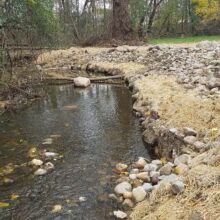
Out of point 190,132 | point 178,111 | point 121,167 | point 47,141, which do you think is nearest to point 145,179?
point 121,167

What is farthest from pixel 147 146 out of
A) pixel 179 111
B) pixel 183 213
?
pixel 183 213

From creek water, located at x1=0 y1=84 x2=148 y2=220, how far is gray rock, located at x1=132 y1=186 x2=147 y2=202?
11.3 inches

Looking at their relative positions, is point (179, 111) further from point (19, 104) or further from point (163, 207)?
point (19, 104)

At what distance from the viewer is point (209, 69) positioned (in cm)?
919

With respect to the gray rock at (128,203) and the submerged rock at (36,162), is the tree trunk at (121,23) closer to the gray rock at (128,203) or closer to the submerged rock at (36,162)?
the submerged rock at (36,162)

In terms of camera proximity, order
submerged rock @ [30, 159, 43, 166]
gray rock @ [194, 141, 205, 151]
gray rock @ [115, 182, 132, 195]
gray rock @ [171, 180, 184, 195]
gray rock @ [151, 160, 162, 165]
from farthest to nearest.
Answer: submerged rock @ [30, 159, 43, 166]
gray rock @ [151, 160, 162, 165]
gray rock @ [194, 141, 205, 151]
gray rock @ [115, 182, 132, 195]
gray rock @ [171, 180, 184, 195]

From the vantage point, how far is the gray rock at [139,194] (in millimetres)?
4305

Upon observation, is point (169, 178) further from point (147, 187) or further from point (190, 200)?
point (190, 200)

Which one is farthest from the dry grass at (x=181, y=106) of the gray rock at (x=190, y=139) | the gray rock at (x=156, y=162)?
the gray rock at (x=156, y=162)

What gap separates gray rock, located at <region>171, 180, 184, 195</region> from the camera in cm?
377

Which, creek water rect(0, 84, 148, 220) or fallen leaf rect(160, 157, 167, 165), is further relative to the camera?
fallen leaf rect(160, 157, 167, 165)

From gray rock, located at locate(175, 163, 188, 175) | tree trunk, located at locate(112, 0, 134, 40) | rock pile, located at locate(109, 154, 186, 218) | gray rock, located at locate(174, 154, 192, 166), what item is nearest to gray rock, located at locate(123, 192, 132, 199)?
rock pile, located at locate(109, 154, 186, 218)

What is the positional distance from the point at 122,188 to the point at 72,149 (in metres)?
1.87

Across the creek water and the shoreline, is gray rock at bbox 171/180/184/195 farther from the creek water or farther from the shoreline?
the creek water
